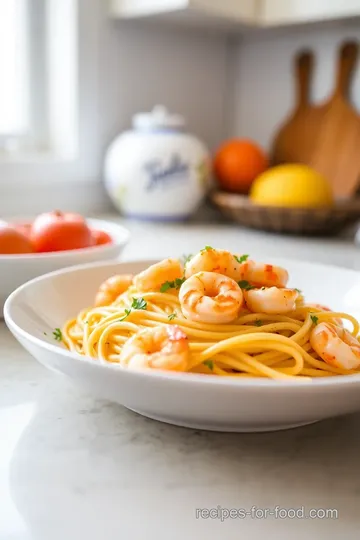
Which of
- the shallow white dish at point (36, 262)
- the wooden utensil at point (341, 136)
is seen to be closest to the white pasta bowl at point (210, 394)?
the shallow white dish at point (36, 262)

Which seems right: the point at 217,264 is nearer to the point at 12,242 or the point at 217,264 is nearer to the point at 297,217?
the point at 12,242

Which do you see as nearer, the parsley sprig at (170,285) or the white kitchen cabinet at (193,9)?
the parsley sprig at (170,285)

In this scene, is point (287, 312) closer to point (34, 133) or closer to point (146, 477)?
point (146, 477)

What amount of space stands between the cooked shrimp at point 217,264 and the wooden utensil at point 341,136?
1.32 m

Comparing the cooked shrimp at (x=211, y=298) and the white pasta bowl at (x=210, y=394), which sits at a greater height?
the cooked shrimp at (x=211, y=298)

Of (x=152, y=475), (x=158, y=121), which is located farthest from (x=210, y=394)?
(x=158, y=121)

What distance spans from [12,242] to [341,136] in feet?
4.15

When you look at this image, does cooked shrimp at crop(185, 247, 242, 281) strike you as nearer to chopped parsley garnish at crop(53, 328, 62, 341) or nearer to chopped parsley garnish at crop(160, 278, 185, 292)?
chopped parsley garnish at crop(160, 278, 185, 292)

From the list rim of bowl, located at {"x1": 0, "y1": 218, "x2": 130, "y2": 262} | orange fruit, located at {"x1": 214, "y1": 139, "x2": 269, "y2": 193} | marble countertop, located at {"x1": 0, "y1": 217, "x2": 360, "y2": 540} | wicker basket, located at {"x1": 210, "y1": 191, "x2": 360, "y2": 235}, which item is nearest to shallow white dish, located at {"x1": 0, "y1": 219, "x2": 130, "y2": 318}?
rim of bowl, located at {"x1": 0, "y1": 218, "x2": 130, "y2": 262}

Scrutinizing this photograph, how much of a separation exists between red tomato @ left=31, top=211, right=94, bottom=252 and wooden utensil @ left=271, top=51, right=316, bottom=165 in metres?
1.17

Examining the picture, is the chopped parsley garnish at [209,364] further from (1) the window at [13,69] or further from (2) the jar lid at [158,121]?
(1) the window at [13,69]

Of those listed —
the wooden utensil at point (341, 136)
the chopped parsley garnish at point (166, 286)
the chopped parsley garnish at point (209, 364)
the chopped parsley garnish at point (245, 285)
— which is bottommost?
the chopped parsley garnish at point (209, 364)

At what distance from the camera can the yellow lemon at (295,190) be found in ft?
5.40

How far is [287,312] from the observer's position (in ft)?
2.13
